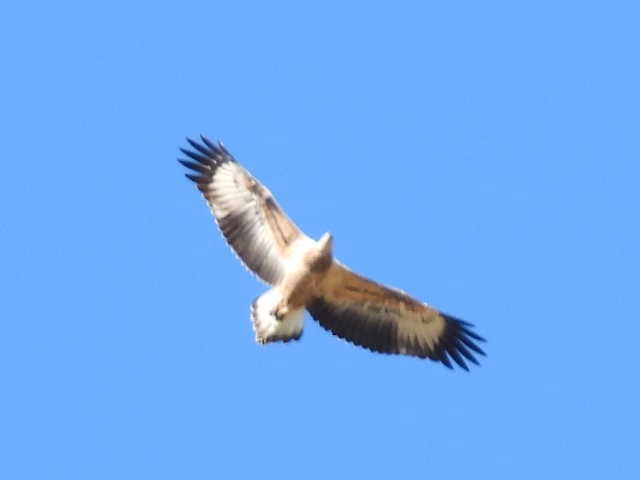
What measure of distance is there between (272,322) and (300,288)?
49cm

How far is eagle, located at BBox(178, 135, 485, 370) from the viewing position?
14.3m

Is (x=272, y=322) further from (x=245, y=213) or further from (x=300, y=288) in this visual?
(x=245, y=213)

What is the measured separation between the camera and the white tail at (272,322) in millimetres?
14234

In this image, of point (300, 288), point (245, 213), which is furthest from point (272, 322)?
point (245, 213)

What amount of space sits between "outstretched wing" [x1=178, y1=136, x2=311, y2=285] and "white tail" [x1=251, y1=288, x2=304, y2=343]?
0.74ft

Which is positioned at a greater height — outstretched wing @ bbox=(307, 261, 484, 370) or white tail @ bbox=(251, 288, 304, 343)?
outstretched wing @ bbox=(307, 261, 484, 370)

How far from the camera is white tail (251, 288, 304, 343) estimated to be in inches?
560

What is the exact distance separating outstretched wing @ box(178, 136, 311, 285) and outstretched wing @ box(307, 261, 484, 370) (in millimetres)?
688

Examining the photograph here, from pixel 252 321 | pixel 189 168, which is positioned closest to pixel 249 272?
pixel 252 321

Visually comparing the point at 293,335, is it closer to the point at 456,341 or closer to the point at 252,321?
the point at 252,321

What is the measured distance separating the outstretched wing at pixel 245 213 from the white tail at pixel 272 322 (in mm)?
227

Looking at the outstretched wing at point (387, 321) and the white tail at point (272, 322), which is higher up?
the outstretched wing at point (387, 321)

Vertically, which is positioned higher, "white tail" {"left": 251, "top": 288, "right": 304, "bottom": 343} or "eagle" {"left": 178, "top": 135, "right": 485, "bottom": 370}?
"eagle" {"left": 178, "top": 135, "right": 485, "bottom": 370}

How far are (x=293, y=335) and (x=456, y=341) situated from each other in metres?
2.04
